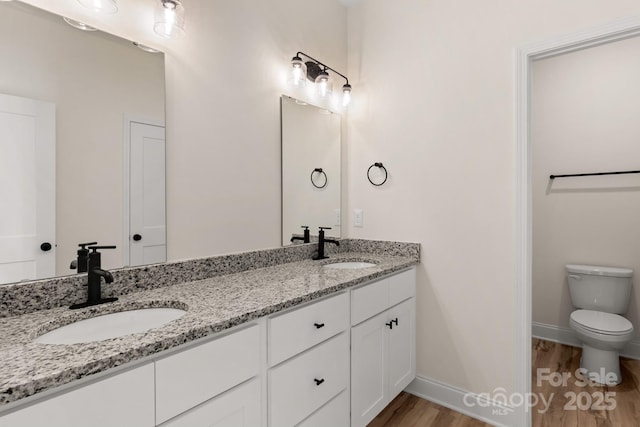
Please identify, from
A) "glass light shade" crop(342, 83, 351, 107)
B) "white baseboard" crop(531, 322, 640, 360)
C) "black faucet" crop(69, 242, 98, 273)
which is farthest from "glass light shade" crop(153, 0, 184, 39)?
"white baseboard" crop(531, 322, 640, 360)

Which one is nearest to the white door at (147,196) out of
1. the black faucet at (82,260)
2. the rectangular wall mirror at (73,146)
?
the rectangular wall mirror at (73,146)

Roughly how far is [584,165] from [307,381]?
295 cm

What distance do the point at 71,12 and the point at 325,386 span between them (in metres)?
1.74

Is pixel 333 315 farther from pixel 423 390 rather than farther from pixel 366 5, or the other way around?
pixel 366 5

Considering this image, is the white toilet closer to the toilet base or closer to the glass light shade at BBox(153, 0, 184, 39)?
the toilet base

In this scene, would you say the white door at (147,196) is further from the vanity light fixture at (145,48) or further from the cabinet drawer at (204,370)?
the cabinet drawer at (204,370)

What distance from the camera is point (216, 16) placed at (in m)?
1.69

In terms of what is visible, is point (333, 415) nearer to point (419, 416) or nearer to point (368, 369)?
point (368, 369)

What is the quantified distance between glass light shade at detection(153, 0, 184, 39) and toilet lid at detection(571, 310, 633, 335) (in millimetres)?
3060

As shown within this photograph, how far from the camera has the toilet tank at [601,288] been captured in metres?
2.61

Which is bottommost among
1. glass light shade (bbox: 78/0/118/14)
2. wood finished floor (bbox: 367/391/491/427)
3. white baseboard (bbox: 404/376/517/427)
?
wood finished floor (bbox: 367/391/491/427)

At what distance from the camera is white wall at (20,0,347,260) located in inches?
60.4

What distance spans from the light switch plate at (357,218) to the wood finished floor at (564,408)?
1166 millimetres

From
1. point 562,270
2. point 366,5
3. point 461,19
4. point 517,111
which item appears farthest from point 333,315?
point 562,270
